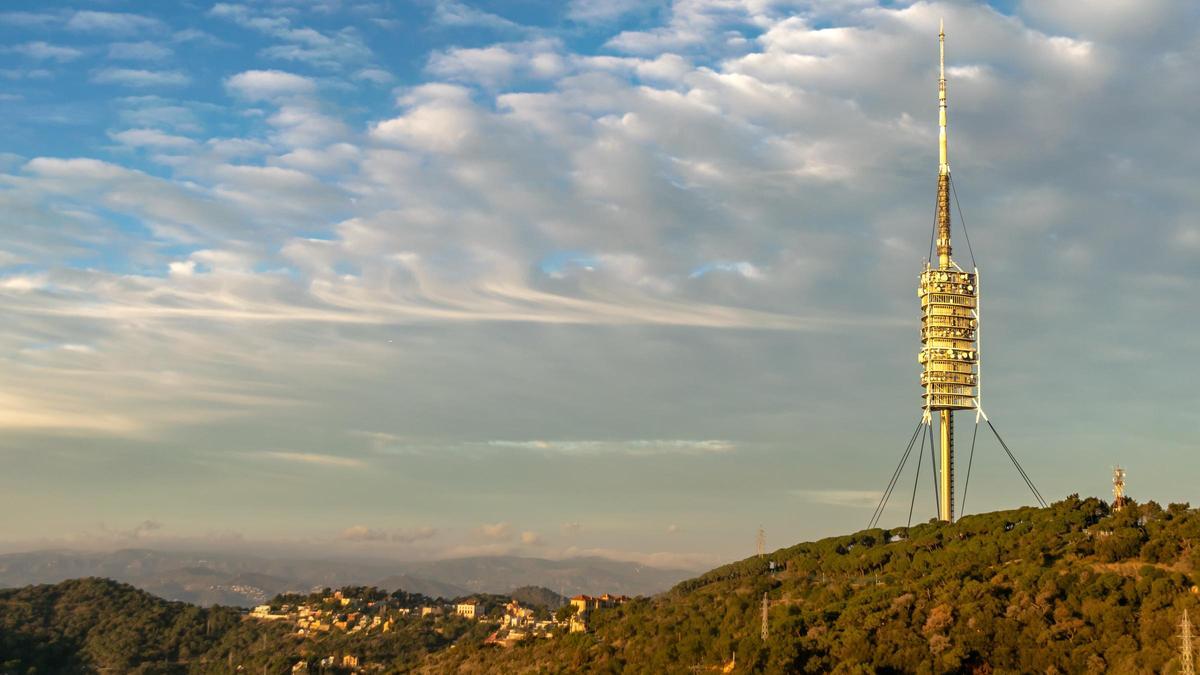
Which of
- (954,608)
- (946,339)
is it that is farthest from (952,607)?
(946,339)

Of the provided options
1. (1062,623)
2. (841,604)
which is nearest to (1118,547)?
(1062,623)

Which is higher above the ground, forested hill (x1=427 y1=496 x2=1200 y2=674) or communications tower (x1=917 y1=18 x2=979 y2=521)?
communications tower (x1=917 y1=18 x2=979 y2=521)

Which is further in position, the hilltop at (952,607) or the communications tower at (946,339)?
the communications tower at (946,339)

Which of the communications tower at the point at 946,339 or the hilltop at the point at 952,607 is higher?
the communications tower at the point at 946,339

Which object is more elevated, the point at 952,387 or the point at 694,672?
the point at 952,387

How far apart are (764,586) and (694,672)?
3693 cm

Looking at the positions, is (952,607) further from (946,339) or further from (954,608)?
(946,339)

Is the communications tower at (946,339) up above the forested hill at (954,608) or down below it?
above

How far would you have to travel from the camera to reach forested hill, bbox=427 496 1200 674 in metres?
83.6

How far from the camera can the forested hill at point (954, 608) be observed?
83.6 m

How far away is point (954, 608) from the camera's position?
3656 inches

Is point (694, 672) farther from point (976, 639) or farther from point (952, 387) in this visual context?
point (952, 387)

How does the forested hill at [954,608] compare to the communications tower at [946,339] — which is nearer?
the forested hill at [954,608]

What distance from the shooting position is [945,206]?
13050 cm
